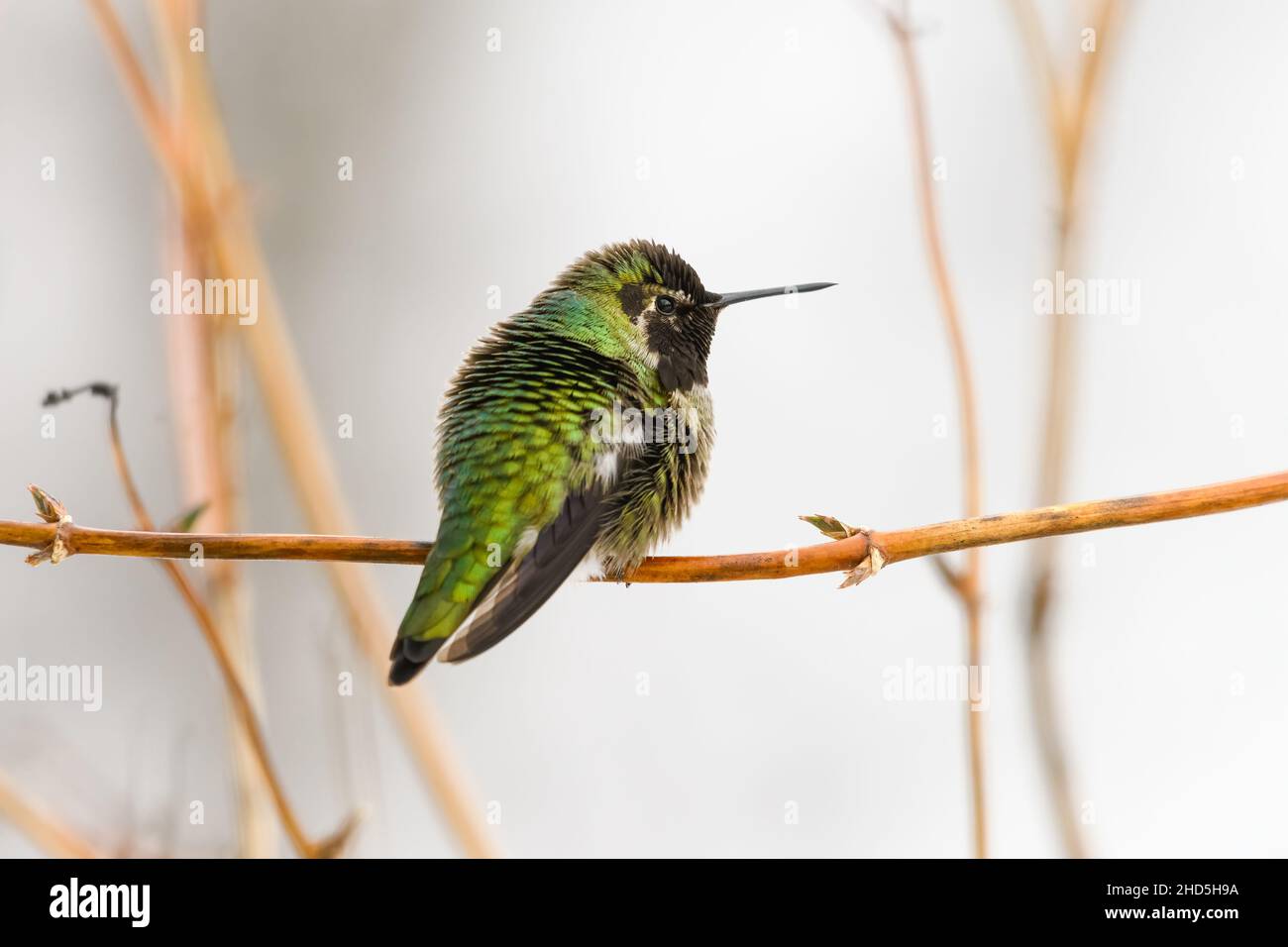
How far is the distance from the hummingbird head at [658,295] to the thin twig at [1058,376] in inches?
44.0

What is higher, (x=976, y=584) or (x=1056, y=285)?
(x=1056, y=285)

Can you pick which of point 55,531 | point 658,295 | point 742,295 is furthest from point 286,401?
point 742,295

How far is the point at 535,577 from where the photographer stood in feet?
10.5

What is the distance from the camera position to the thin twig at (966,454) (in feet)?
9.65

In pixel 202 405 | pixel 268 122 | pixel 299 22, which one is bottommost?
pixel 202 405

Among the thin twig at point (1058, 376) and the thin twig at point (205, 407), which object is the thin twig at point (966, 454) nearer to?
the thin twig at point (1058, 376)

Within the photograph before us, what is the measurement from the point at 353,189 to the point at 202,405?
368cm

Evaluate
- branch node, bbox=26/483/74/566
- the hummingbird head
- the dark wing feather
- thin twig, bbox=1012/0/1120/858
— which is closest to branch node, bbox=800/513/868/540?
thin twig, bbox=1012/0/1120/858

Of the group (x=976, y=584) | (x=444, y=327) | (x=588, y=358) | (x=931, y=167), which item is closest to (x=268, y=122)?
(x=444, y=327)

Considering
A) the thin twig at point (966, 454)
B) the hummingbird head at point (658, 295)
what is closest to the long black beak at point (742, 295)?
the hummingbird head at point (658, 295)

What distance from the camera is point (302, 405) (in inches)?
128

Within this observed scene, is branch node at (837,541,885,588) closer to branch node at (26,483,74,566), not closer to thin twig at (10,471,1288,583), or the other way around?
thin twig at (10,471,1288,583)

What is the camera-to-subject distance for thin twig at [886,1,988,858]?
2941mm

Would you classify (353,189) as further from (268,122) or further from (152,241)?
(152,241)
